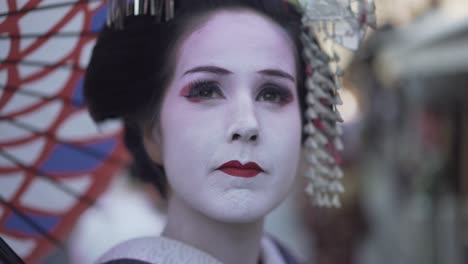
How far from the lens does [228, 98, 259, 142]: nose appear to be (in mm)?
1404

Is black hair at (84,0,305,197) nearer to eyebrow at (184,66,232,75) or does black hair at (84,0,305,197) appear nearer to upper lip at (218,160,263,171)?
eyebrow at (184,66,232,75)

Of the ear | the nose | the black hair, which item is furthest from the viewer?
the ear

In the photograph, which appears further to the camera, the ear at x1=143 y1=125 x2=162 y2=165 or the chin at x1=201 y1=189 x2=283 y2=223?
the ear at x1=143 y1=125 x2=162 y2=165

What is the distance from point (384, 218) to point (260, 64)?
200 inches

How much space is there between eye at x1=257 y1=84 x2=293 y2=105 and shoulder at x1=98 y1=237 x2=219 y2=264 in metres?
0.36

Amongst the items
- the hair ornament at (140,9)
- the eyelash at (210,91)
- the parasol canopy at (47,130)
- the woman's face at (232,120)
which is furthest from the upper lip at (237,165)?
the parasol canopy at (47,130)

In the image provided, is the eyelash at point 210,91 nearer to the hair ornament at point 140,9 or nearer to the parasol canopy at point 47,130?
the hair ornament at point 140,9

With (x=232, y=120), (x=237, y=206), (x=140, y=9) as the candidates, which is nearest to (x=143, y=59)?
(x=140, y=9)

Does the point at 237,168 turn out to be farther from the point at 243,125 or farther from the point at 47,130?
the point at 47,130

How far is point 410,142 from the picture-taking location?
5.81 meters

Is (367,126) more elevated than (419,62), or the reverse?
(419,62)

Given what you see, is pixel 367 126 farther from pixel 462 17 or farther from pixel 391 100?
pixel 462 17

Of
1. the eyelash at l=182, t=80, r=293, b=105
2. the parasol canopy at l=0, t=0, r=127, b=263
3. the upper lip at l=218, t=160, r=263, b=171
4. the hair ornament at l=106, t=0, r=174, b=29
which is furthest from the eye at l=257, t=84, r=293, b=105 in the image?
the parasol canopy at l=0, t=0, r=127, b=263

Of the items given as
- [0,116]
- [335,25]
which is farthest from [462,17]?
[0,116]
